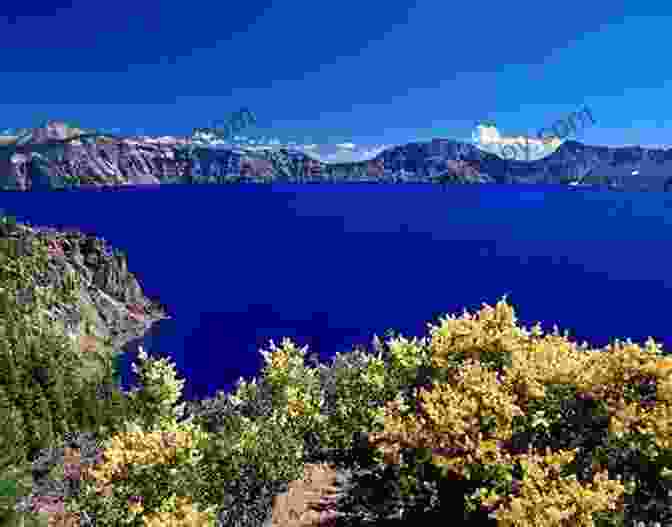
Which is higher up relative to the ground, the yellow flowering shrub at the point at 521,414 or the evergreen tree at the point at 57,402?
the yellow flowering shrub at the point at 521,414

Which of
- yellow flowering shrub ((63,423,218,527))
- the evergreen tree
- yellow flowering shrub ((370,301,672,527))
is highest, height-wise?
yellow flowering shrub ((370,301,672,527))

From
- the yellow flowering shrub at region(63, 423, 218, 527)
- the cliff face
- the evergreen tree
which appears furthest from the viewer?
the cliff face

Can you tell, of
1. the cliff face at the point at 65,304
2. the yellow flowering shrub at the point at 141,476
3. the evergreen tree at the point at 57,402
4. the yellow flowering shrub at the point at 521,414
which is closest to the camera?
the yellow flowering shrub at the point at 521,414

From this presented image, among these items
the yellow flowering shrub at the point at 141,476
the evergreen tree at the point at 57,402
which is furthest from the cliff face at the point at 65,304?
the yellow flowering shrub at the point at 141,476

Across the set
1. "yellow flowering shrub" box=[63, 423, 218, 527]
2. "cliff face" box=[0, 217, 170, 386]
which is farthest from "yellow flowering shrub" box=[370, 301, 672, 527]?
"cliff face" box=[0, 217, 170, 386]

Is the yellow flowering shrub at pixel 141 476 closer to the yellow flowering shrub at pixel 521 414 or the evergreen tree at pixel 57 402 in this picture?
the yellow flowering shrub at pixel 521 414

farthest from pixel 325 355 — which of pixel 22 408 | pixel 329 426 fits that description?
pixel 329 426

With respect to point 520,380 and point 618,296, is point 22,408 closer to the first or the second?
point 520,380

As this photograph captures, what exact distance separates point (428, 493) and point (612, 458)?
7.84 metres

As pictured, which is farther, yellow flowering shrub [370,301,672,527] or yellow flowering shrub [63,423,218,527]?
yellow flowering shrub [63,423,218,527]

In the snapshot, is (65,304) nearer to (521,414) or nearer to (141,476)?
(141,476)

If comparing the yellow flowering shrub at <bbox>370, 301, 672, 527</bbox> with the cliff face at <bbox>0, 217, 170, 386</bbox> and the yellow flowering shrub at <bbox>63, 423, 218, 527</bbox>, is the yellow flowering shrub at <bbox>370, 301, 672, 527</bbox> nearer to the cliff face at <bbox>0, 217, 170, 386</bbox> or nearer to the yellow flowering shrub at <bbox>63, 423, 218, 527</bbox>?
the yellow flowering shrub at <bbox>63, 423, 218, 527</bbox>

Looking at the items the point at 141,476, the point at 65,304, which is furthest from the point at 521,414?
the point at 65,304

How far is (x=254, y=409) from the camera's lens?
2019 inches
